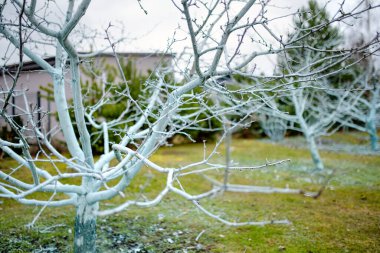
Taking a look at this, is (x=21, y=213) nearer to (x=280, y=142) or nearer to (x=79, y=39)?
(x=79, y=39)

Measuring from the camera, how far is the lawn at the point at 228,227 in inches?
192

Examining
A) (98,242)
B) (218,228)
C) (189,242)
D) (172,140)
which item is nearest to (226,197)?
(218,228)

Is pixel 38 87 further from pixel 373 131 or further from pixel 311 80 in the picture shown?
pixel 373 131

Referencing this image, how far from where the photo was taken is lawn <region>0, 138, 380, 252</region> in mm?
4883

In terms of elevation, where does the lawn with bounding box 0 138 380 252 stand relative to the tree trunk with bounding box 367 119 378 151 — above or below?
below

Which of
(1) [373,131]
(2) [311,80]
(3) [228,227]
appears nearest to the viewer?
(2) [311,80]

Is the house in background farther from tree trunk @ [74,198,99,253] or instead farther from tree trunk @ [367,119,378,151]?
tree trunk @ [367,119,378,151]

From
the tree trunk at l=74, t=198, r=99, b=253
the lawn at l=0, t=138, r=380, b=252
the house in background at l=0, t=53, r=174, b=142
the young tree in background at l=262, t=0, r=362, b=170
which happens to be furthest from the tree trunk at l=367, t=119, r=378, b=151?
the tree trunk at l=74, t=198, r=99, b=253

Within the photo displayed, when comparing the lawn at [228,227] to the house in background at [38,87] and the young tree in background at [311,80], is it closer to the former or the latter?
the young tree in background at [311,80]


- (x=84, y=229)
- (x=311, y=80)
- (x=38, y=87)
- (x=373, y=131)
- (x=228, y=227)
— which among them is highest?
(x=38, y=87)

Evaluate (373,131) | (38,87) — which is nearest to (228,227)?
(373,131)

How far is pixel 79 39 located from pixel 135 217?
11.5ft

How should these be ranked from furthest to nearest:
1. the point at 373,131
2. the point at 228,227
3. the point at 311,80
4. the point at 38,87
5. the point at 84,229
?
the point at 373,131, the point at 38,87, the point at 228,227, the point at 84,229, the point at 311,80

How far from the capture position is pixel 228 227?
568cm
